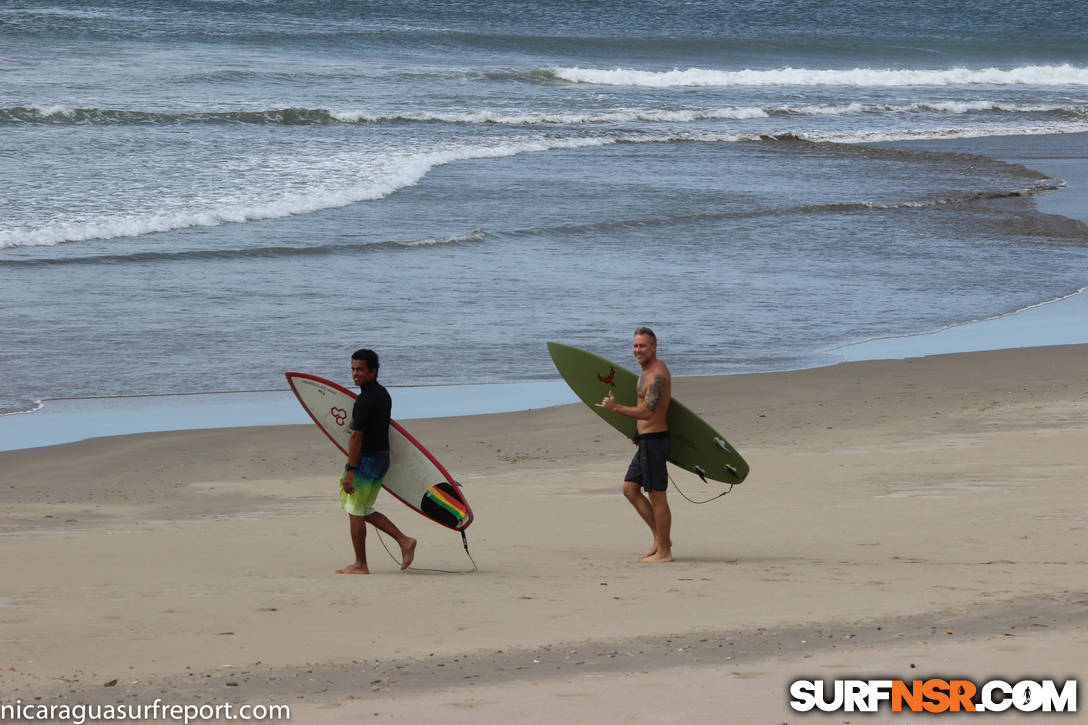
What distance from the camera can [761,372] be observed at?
12422 mm

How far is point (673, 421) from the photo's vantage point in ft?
25.7

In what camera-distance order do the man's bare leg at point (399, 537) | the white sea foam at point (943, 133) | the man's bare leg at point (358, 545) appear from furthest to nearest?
the white sea foam at point (943, 133)
the man's bare leg at point (399, 537)
the man's bare leg at point (358, 545)

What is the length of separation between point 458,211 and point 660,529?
13949 millimetres

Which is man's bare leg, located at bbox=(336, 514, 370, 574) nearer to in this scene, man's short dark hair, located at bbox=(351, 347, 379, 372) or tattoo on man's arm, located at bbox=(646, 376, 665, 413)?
man's short dark hair, located at bbox=(351, 347, 379, 372)

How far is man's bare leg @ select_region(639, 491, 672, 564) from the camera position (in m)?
7.41

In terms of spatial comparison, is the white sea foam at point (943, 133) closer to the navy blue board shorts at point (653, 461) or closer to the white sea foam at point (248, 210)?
the white sea foam at point (248, 210)

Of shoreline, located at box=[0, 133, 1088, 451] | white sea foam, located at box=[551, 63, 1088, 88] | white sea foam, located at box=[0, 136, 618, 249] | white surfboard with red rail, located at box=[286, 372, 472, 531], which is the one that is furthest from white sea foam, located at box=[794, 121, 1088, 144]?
white surfboard with red rail, located at box=[286, 372, 472, 531]

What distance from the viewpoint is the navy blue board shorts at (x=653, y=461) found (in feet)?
24.6

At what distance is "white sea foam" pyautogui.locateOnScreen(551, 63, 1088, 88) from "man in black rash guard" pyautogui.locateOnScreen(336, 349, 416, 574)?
38.8 meters

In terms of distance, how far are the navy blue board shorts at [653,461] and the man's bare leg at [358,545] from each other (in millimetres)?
1536

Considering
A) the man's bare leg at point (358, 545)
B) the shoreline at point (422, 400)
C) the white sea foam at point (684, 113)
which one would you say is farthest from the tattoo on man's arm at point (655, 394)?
the white sea foam at point (684, 113)

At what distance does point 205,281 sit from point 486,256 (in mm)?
3685

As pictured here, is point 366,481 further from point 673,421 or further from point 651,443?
point 673,421

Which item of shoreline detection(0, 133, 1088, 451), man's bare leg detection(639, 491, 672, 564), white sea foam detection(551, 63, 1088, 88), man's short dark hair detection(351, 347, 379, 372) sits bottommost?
shoreline detection(0, 133, 1088, 451)
